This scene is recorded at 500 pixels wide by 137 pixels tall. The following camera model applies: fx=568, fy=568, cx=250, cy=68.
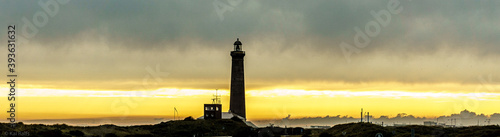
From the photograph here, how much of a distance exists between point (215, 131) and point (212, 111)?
50.4 feet

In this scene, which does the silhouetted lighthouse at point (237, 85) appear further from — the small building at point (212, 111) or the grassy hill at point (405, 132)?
the grassy hill at point (405, 132)

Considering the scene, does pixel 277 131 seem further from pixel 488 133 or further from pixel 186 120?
pixel 488 133

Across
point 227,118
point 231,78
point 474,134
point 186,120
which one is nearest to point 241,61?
point 231,78

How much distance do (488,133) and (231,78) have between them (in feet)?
194

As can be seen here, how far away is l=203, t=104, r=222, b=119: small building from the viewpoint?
143 m

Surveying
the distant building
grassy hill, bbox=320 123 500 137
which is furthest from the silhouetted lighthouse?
grassy hill, bbox=320 123 500 137

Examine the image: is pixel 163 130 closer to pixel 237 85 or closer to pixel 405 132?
pixel 237 85

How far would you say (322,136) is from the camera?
4737 inches

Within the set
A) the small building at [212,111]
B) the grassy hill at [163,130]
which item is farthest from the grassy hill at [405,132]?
the small building at [212,111]

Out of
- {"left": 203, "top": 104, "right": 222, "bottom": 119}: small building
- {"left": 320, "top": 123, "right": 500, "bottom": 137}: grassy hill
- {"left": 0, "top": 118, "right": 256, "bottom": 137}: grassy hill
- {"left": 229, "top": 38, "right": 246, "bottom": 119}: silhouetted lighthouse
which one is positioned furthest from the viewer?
{"left": 203, "top": 104, "right": 222, "bottom": 119}: small building

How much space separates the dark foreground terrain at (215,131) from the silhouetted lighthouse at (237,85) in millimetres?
3398

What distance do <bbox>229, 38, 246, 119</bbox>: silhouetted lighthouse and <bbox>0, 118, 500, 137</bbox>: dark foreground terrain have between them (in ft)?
11.1

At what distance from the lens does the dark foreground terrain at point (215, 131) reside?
345ft

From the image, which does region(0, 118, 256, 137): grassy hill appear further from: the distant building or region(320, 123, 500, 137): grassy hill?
region(320, 123, 500, 137): grassy hill
